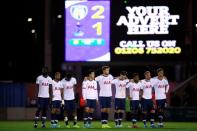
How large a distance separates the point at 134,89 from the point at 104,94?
1.66 metres

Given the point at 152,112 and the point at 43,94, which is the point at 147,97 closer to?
the point at 152,112

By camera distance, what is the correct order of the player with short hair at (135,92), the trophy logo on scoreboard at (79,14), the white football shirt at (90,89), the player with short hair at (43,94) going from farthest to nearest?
1. the trophy logo on scoreboard at (79,14)
2. the player with short hair at (135,92)
3. the white football shirt at (90,89)
4. the player with short hair at (43,94)

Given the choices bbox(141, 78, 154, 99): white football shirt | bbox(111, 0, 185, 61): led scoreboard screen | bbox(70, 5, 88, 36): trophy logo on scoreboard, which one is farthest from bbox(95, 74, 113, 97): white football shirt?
bbox(70, 5, 88, 36): trophy logo on scoreboard

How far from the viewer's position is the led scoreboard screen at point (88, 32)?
1703 inches

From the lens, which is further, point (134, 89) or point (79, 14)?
point (79, 14)

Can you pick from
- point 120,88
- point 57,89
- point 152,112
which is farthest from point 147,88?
point 57,89

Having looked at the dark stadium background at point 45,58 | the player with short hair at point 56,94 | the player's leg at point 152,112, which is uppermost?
the dark stadium background at point 45,58

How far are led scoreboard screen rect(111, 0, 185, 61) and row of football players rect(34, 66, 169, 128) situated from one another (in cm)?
984

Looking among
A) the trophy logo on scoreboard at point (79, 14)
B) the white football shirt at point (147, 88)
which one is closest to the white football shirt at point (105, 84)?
the white football shirt at point (147, 88)

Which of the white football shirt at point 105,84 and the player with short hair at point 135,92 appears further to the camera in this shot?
the player with short hair at point 135,92

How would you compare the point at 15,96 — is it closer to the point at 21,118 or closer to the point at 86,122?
the point at 21,118

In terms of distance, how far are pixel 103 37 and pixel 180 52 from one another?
4.76 m

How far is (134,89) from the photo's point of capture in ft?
109

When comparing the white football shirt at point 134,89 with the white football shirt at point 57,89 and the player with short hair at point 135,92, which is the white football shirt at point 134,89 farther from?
the white football shirt at point 57,89
